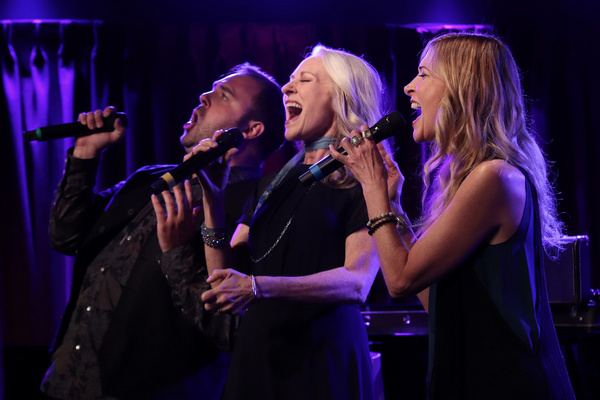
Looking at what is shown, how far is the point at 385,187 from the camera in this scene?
1.31 metres

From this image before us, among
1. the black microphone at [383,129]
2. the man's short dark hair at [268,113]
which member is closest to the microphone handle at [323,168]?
the black microphone at [383,129]

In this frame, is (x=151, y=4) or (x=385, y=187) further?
(x=151, y=4)

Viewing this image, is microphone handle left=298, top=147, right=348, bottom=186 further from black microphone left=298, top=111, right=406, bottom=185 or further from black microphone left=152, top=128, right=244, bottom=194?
black microphone left=152, top=128, right=244, bottom=194

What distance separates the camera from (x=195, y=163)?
1613 mm

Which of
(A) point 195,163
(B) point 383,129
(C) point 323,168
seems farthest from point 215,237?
(B) point 383,129

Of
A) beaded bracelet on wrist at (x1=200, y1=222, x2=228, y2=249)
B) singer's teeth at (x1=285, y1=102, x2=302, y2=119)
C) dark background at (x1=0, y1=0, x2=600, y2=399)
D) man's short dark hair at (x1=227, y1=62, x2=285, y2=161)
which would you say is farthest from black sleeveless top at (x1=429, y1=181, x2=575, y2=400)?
dark background at (x1=0, y1=0, x2=600, y2=399)

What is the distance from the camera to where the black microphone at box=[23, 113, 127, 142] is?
180cm

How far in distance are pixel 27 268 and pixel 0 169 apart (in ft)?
1.81

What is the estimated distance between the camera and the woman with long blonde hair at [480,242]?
3.67 ft

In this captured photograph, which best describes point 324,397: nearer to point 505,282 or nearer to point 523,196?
point 505,282

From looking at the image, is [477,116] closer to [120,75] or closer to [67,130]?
[67,130]

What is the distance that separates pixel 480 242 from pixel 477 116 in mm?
266

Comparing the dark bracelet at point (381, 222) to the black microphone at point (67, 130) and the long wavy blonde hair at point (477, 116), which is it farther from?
the black microphone at point (67, 130)

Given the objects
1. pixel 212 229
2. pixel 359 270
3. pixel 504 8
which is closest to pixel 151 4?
pixel 504 8
